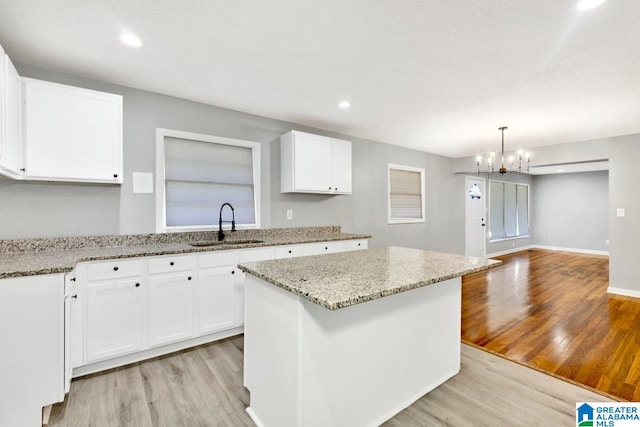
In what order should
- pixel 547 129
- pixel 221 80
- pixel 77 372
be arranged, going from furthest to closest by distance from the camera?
pixel 547 129 < pixel 221 80 < pixel 77 372

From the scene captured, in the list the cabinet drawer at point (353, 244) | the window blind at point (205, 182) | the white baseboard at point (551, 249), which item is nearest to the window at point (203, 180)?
the window blind at point (205, 182)

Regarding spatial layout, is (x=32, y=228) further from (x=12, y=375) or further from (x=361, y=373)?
(x=361, y=373)

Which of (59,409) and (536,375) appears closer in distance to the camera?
(59,409)

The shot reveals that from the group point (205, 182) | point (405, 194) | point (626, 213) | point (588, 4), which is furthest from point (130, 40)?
point (626, 213)

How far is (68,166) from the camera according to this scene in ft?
7.50

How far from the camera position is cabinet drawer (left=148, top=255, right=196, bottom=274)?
7.92 feet

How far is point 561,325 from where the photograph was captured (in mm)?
3121

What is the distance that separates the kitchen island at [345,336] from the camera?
1.37 metres

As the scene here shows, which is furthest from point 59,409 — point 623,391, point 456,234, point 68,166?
point 456,234

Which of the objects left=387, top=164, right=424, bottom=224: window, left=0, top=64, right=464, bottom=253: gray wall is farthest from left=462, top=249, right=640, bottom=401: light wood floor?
left=0, top=64, right=464, bottom=253: gray wall

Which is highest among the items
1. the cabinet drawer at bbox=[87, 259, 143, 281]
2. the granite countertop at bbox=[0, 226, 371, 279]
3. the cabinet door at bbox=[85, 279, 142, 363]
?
the granite countertop at bbox=[0, 226, 371, 279]

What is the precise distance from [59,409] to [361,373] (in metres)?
1.91

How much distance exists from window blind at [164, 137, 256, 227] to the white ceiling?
1.74 feet

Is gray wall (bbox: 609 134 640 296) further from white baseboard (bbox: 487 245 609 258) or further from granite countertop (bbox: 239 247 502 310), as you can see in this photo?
granite countertop (bbox: 239 247 502 310)
